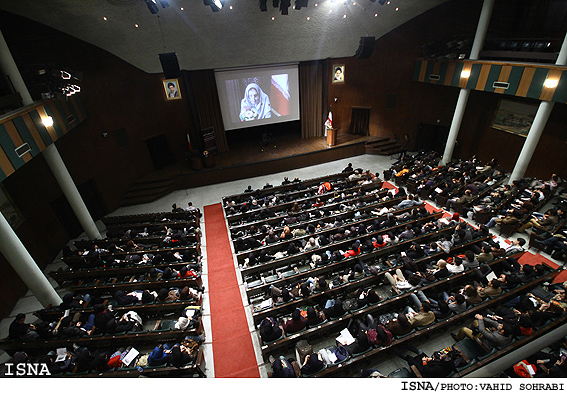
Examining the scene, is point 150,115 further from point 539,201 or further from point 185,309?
point 539,201

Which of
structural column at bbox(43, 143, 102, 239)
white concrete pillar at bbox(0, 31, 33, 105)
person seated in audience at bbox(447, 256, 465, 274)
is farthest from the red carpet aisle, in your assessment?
white concrete pillar at bbox(0, 31, 33, 105)

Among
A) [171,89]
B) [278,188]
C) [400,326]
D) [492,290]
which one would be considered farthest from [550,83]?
[171,89]

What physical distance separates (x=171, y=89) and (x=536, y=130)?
14.4 meters

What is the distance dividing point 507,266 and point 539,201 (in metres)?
4.47

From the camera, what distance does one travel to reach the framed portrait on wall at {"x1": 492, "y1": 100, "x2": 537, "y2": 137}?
10.1 metres

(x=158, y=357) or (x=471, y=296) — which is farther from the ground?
(x=471, y=296)

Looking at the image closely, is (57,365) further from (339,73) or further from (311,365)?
(339,73)

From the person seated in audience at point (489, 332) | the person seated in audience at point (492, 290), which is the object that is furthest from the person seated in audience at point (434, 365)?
the person seated in audience at point (492, 290)

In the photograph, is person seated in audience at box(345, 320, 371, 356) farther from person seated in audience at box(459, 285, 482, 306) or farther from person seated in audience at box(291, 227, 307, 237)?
person seated in audience at box(291, 227, 307, 237)

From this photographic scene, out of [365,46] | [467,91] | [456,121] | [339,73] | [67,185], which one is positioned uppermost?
[365,46]

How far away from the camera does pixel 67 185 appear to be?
7945 millimetres

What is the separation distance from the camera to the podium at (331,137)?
1352cm

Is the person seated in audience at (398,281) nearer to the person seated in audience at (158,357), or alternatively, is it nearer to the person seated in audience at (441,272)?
the person seated in audience at (441,272)

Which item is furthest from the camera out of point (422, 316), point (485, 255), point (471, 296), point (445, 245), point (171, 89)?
point (171, 89)
